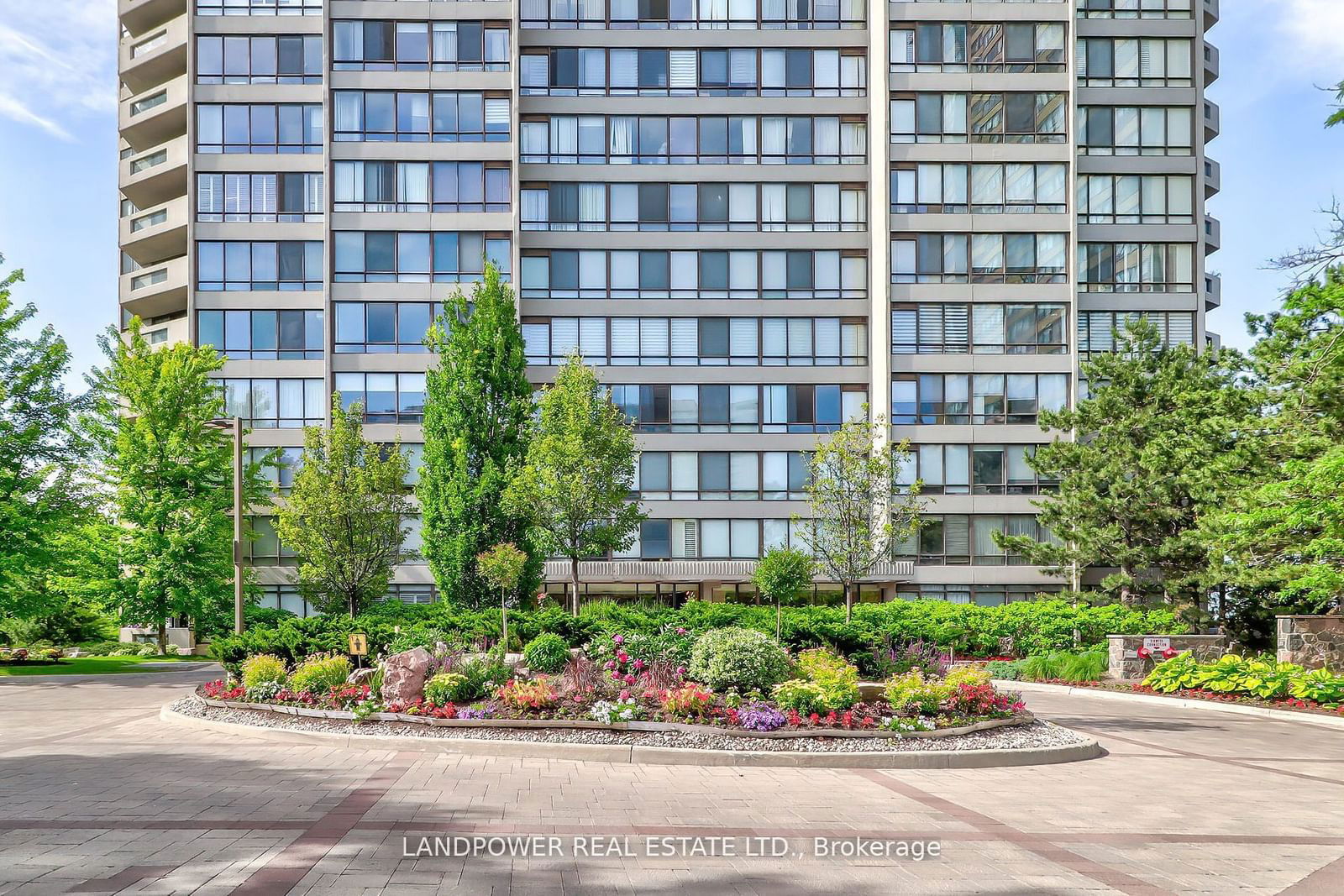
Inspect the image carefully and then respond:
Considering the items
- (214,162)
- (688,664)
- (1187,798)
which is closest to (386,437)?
(214,162)

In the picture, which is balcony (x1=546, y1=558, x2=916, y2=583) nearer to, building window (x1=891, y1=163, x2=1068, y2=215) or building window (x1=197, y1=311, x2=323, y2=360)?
building window (x1=197, y1=311, x2=323, y2=360)

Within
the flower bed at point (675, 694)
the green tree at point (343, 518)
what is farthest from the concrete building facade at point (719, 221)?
the flower bed at point (675, 694)

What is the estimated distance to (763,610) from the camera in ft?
82.1

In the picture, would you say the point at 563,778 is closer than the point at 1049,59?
Yes

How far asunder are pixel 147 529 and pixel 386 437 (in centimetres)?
989

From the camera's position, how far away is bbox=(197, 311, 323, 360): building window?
137 feet

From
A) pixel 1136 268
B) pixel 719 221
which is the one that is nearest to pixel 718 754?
pixel 719 221

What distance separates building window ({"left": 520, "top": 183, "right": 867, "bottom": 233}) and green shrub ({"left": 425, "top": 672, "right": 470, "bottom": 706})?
30.7 metres

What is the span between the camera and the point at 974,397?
4194 cm

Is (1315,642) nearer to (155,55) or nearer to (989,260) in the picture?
(989,260)

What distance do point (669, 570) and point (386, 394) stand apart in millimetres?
14002

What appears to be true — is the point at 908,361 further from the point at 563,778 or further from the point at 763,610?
the point at 563,778

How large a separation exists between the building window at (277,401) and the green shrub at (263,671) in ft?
83.7

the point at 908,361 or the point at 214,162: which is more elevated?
the point at 214,162
